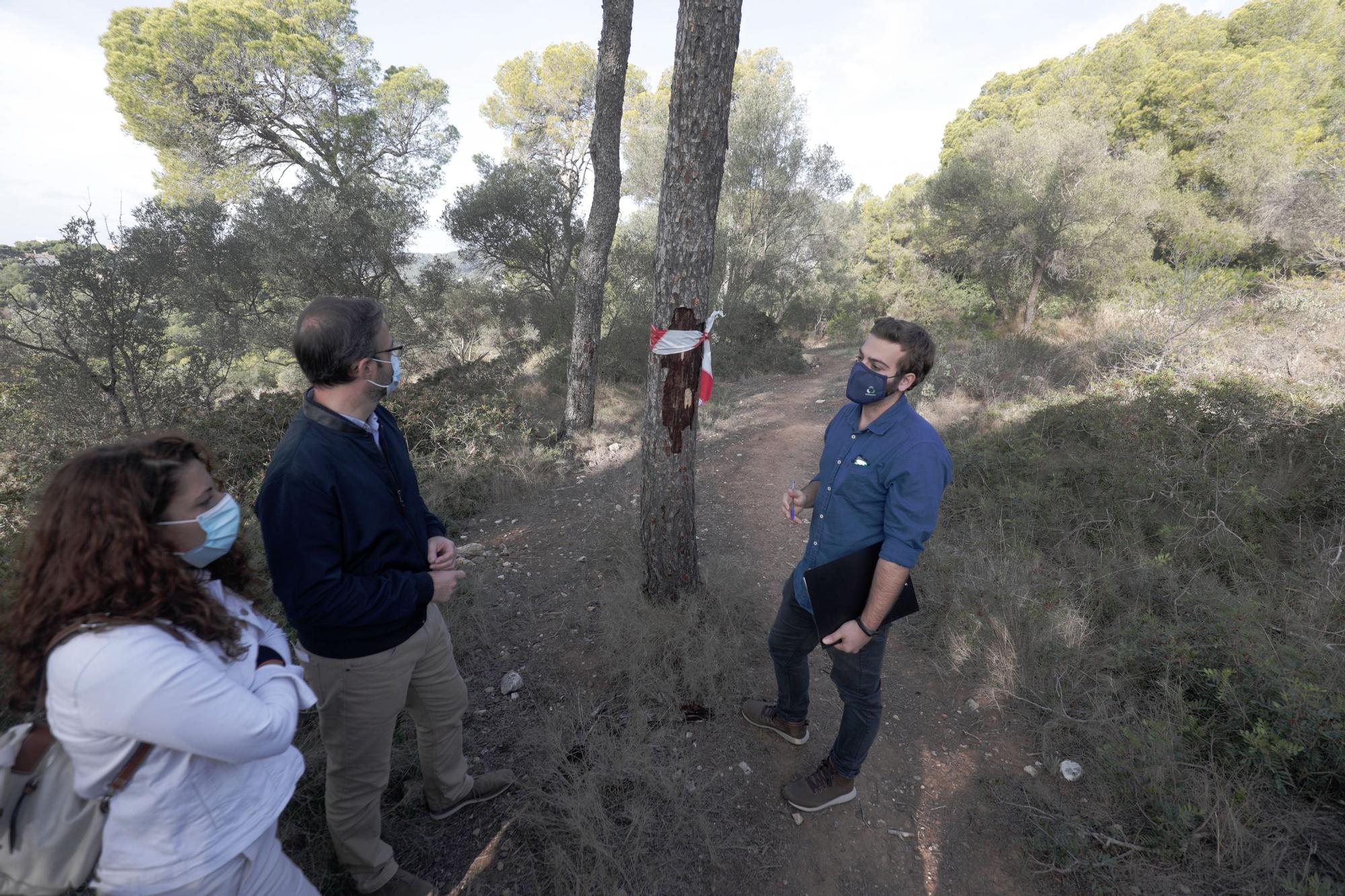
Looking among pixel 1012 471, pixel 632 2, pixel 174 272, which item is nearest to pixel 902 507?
pixel 1012 471

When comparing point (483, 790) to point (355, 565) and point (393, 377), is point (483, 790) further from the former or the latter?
point (393, 377)

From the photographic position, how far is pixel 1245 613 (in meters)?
3.02

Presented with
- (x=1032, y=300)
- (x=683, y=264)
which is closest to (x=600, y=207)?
(x=683, y=264)

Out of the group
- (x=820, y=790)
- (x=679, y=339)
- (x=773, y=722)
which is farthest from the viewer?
(x=679, y=339)

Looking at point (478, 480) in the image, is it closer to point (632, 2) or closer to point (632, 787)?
point (632, 787)

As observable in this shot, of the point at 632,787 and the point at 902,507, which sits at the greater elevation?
the point at 902,507

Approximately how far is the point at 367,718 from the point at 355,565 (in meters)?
0.58

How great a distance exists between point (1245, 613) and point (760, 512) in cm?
355

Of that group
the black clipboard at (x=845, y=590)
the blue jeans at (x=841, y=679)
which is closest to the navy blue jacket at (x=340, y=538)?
the black clipboard at (x=845, y=590)

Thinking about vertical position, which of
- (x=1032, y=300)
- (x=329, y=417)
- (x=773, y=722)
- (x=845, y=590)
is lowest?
(x=773, y=722)

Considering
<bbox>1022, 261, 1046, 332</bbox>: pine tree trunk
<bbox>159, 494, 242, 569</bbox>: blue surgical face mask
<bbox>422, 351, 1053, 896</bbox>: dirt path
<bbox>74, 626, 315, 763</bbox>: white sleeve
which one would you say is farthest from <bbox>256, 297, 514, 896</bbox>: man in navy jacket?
<bbox>1022, 261, 1046, 332</bbox>: pine tree trunk

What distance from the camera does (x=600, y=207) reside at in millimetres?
7105

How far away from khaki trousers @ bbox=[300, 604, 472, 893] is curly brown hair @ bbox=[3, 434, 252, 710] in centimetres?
64

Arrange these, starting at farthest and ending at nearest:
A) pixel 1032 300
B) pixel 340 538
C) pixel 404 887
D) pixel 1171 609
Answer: pixel 1032 300
pixel 1171 609
pixel 404 887
pixel 340 538
